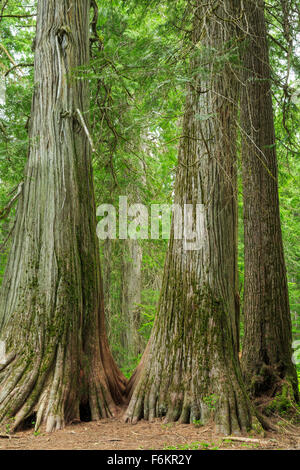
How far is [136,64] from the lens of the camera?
18.2 ft

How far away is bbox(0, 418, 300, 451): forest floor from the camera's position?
14.1 ft

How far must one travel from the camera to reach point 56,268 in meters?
5.68

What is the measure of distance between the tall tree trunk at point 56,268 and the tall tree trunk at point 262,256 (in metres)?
2.34

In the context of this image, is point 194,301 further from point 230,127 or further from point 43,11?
point 43,11

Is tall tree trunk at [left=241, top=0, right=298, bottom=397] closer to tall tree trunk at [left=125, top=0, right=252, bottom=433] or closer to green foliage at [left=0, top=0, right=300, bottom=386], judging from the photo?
green foliage at [left=0, top=0, right=300, bottom=386]

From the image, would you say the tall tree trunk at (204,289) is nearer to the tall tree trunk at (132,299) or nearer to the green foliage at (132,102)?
the green foliage at (132,102)

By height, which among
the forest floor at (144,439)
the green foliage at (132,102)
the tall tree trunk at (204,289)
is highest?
the green foliage at (132,102)

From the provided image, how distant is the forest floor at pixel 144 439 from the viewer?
4.31 meters

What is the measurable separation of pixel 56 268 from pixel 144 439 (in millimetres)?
2476
